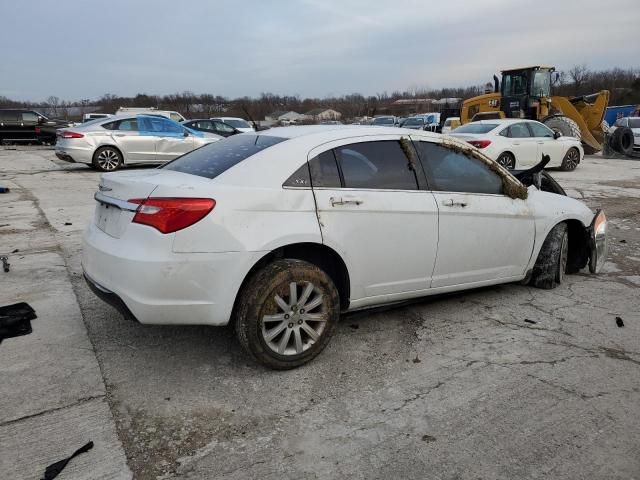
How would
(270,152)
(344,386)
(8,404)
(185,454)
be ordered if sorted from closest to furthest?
(185,454) < (8,404) < (344,386) < (270,152)

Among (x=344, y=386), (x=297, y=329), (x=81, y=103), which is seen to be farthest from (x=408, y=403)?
(x=81, y=103)

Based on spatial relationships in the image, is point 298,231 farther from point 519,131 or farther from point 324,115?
point 324,115

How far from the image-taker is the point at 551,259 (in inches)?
192

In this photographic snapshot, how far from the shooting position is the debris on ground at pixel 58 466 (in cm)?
238

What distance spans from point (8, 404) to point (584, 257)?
509 centimetres

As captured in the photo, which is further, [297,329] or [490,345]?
[490,345]

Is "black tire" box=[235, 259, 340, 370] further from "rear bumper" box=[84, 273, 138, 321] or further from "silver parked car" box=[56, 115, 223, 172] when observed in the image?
"silver parked car" box=[56, 115, 223, 172]

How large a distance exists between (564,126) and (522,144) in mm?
5175

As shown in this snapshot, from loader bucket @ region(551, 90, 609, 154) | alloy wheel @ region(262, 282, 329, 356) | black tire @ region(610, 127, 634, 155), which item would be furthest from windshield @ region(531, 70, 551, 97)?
alloy wheel @ region(262, 282, 329, 356)

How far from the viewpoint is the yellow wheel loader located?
734 inches

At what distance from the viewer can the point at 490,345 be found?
12.4 feet

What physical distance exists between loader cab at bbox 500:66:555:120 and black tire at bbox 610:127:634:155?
3537 millimetres

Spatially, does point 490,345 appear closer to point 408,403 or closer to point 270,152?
point 408,403

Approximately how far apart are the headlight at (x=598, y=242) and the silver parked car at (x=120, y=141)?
11.0 meters
